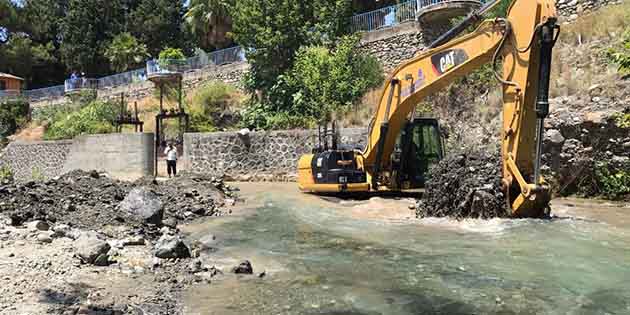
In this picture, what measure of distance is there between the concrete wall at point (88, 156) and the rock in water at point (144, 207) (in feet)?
28.8

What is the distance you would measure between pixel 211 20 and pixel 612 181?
29.1m

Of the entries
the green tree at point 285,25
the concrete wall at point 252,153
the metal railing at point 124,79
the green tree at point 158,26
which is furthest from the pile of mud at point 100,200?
the green tree at point 158,26

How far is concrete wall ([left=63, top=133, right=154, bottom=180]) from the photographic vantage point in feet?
61.7

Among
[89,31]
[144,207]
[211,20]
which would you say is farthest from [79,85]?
[144,207]

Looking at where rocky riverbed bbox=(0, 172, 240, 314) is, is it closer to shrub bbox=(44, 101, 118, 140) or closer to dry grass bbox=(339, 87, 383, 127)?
dry grass bbox=(339, 87, 383, 127)

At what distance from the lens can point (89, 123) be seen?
91.2 feet

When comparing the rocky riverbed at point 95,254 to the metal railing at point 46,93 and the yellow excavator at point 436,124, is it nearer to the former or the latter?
the yellow excavator at point 436,124

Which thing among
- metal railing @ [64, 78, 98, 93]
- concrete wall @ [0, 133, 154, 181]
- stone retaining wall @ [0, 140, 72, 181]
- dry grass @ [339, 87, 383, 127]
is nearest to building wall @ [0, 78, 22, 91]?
metal railing @ [64, 78, 98, 93]

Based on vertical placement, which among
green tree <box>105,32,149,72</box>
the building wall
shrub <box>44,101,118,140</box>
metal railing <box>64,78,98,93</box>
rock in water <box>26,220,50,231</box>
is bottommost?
rock in water <box>26,220,50,231</box>

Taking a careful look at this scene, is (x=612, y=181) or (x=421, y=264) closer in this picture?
(x=421, y=264)

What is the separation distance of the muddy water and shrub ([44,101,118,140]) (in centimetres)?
1936

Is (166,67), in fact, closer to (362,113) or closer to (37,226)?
(362,113)

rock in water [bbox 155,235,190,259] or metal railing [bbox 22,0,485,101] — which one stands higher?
metal railing [bbox 22,0,485,101]

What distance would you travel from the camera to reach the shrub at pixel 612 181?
11205 mm
